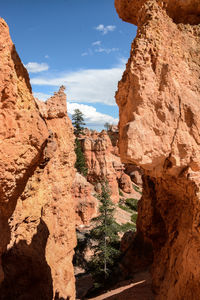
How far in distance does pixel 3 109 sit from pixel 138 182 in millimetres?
42518

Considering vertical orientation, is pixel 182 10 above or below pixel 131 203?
above

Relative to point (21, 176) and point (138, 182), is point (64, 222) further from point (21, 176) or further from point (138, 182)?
point (138, 182)

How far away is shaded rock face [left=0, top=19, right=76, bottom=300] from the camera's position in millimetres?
5078

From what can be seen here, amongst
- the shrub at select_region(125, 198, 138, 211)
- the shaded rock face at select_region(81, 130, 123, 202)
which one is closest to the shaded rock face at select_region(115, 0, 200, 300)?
the shaded rock face at select_region(81, 130, 123, 202)

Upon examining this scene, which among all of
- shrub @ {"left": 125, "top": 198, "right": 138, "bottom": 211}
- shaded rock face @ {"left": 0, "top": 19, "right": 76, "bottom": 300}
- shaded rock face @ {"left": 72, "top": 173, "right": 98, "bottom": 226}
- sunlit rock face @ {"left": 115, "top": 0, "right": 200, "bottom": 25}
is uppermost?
sunlit rock face @ {"left": 115, "top": 0, "right": 200, "bottom": 25}

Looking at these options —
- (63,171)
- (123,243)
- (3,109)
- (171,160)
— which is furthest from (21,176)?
(123,243)

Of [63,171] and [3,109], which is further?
[63,171]

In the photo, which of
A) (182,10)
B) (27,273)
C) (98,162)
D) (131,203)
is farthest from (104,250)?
(131,203)

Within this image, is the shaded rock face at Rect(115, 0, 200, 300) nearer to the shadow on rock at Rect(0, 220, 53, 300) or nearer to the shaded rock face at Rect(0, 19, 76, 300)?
the shaded rock face at Rect(0, 19, 76, 300)

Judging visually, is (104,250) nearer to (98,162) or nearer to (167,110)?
(167,110)

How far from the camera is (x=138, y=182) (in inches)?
1805

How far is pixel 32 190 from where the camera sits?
8.05 meters

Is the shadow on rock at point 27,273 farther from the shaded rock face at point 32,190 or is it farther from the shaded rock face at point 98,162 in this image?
the shaded rock face at point 98,162

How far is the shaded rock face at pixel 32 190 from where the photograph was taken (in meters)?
5.08
